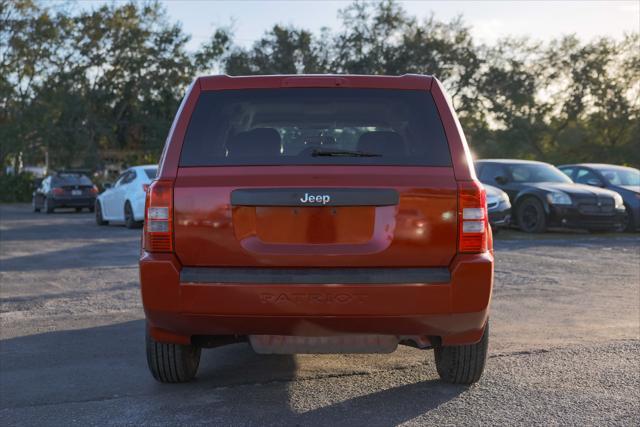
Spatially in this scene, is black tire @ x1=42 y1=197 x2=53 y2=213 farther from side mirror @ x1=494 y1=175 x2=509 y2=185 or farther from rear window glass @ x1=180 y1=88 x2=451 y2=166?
rear window glass @ x1=180 y1=88 x2=451 y2=166

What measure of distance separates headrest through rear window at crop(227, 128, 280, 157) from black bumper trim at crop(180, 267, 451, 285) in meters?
0.63

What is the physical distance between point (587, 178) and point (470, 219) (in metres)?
15.8

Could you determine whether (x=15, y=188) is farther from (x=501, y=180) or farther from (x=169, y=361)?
(x=169, y=361)

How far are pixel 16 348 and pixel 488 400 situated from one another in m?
3.52

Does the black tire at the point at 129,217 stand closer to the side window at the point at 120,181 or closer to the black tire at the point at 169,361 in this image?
the side window at the point at 120,181

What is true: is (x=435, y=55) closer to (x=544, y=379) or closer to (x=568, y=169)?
(x=568, y=169)

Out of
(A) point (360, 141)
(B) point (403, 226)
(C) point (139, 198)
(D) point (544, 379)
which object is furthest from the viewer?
(C) point (139, 198)

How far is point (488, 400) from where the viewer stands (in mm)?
4516

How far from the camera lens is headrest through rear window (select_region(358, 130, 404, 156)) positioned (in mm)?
4281

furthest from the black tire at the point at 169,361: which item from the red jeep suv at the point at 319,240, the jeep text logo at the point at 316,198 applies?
the jeep text logo at the point at 316,198

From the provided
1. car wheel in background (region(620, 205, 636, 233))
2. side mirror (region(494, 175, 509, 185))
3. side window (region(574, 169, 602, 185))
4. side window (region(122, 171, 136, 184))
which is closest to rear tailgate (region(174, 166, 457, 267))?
side mirror (region(494, 175, 509, 185))

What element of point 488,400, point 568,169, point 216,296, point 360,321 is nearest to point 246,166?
point 216,296

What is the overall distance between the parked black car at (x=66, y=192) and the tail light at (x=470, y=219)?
26.9m

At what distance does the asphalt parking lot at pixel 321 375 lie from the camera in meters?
4.26
